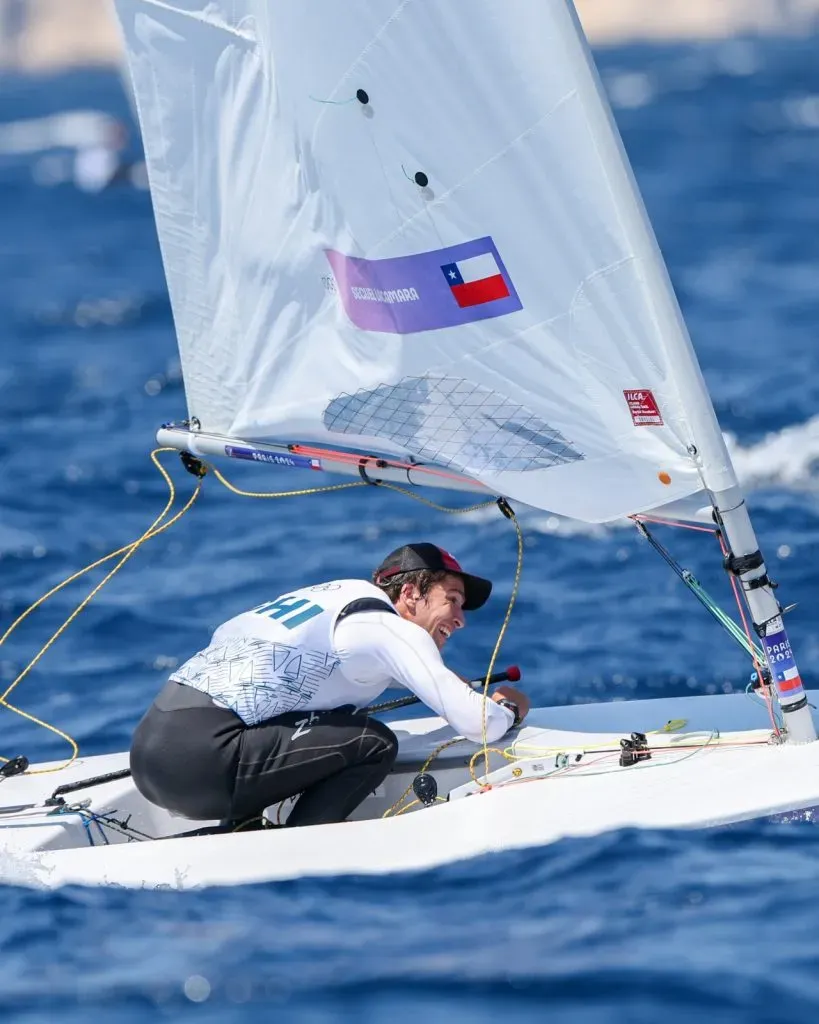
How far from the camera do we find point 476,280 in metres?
4.64

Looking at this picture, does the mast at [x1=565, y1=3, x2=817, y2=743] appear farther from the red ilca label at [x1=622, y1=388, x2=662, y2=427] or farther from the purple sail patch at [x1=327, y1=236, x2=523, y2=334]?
the purple sail patch at [x1=327, y1=236, x2=523, y2=334]

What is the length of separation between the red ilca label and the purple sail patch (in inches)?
15.5

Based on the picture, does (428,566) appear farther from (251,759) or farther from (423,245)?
(423,245)

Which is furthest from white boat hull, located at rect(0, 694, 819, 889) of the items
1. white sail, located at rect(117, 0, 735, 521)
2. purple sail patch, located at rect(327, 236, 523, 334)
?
purple sail patch, located at rect(327, 236, 523, 334)

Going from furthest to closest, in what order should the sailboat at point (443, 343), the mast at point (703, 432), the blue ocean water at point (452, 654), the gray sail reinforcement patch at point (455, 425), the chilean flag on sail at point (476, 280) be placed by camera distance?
the gray sail reinforcement patch at point (455, 425) < the chilean flag on sail at point (476, 280) < the sailboat at point (443, 343) < the mast at point (703, 432) < the blue ocean water at point (452, 654)

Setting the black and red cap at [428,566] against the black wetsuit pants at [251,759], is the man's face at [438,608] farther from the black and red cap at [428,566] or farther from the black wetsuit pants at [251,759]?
the black wetsuit pants at [251,759]

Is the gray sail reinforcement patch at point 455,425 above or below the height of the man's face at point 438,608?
above

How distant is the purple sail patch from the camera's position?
15.1 feet

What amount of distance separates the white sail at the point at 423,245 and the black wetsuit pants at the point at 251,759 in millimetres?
823

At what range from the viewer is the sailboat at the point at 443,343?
4402mm

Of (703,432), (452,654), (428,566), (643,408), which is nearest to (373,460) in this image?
(428,566)

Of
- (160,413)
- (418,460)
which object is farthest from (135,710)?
(160,413)

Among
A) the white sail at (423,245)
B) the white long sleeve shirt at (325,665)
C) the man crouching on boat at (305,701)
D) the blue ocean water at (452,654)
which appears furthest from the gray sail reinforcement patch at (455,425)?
the blue ocean water at (452,654)

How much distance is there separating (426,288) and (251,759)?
1.38 meters
